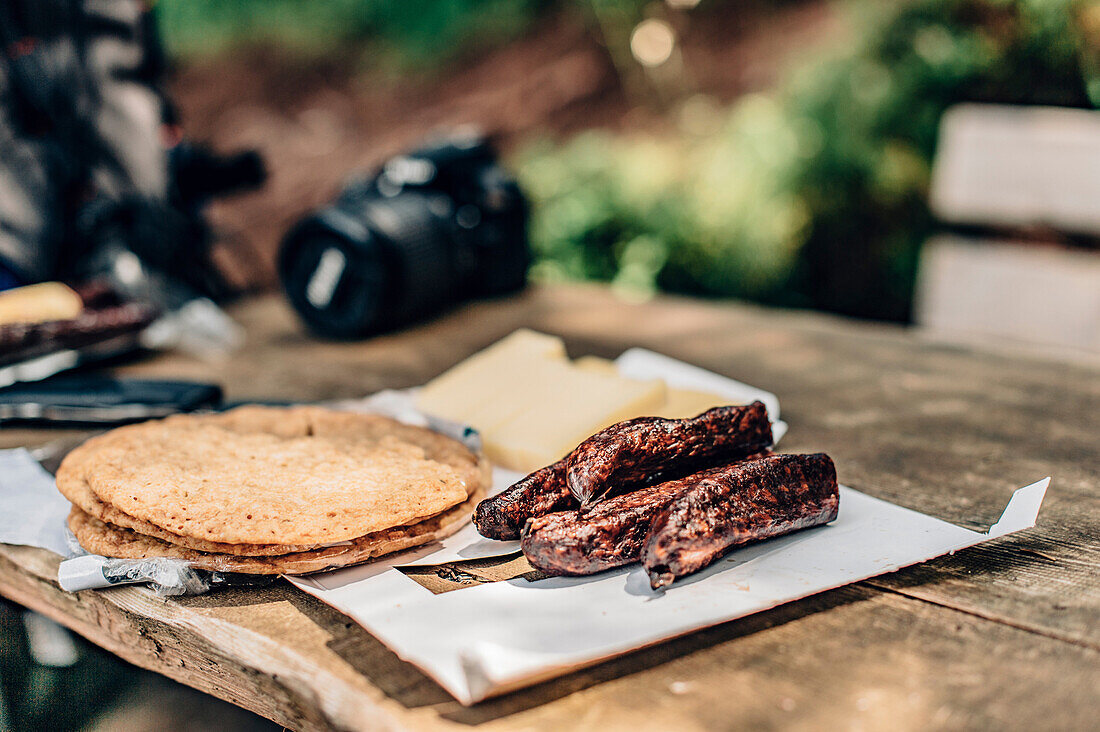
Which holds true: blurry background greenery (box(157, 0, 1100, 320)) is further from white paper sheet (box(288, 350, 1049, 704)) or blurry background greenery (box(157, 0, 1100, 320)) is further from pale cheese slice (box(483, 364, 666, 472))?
white paper sheet (box(288, 350, 1049, 704))

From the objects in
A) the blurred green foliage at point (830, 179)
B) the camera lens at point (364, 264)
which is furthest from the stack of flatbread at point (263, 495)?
the blurred green foliage at point (830, 179)

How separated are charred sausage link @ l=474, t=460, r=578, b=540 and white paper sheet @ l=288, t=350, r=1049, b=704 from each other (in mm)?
49

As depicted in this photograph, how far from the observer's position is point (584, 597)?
0.89 m

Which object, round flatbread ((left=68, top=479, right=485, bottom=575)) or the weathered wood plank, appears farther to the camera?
round flatbread ((left=68, top=479, right=485, bottom=575))

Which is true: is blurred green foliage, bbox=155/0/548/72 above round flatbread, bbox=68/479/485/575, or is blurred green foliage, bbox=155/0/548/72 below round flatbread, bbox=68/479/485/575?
above

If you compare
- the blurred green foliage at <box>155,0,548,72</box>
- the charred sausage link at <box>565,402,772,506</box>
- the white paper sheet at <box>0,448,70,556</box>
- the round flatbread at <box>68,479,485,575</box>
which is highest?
the blurred green foliage at <box>155,0,548,72</box>

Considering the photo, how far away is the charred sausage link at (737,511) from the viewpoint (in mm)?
866

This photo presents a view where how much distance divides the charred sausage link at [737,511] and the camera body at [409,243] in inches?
46.8

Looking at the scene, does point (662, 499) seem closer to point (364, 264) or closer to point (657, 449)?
point (657, 449)

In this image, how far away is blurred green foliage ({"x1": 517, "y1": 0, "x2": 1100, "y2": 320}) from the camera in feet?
11.0

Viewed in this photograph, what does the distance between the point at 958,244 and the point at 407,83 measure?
15.2 feet

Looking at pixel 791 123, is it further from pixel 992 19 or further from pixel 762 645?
pixel 762 645

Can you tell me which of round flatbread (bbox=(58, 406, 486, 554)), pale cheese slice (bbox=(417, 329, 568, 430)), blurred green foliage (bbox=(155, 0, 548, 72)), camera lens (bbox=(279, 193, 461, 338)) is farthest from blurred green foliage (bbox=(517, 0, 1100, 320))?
round flatbread (bbox=(58, 406, 486, 554))

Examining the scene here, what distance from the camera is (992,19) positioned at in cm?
A: 338
